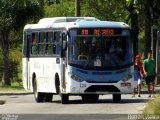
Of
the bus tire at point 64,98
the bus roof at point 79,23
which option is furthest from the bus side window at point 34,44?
the bus tire at point 64,98

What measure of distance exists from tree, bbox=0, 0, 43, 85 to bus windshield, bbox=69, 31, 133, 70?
16.0m

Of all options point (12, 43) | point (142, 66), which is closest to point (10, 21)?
point (12, 43)

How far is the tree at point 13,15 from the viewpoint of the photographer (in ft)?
140

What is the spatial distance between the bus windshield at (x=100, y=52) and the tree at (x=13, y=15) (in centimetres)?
1600

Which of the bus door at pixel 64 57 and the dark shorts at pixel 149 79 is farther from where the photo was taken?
the dark shorts at pixel 149 79

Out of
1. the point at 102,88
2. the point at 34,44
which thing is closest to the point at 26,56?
the point at 34,44

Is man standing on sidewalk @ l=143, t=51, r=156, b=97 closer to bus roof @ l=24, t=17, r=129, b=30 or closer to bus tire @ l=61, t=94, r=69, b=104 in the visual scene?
bus roof @ l=24, t=17, r=129, b=30

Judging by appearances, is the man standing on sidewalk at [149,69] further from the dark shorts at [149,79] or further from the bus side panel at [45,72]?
the bus side panel at [45,72]

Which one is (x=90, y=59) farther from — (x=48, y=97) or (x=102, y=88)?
(x=48, y=97)

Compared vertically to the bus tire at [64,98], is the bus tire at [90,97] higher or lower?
lower

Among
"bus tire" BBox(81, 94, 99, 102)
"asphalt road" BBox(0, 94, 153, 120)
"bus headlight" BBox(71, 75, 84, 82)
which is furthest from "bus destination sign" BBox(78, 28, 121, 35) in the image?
"bus tire" BBox(81, 94, 99, 102)

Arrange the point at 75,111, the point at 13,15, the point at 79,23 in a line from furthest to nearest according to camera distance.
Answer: the point at 13,15 < the point at 79,23 < the point at 75,111

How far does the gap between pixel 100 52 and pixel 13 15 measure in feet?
54.8

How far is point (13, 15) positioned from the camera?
43.0 metres
